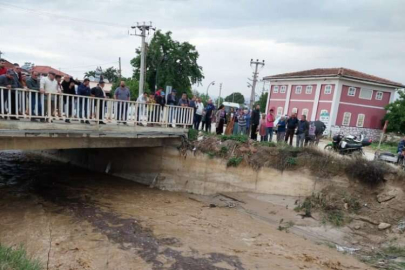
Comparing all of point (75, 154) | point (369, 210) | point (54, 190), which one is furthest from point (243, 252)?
point (75, 154)

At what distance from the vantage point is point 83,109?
9195 millimetres

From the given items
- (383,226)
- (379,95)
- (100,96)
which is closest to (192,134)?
(100,96)

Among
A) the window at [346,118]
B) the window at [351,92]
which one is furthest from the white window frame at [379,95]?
the window at [346,118]

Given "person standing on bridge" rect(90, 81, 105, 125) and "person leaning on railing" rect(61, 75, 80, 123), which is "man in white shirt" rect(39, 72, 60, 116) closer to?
"person leaning on railing" rect(61, 75, 80, 123)

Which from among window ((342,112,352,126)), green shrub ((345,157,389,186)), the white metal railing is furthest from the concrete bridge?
window ((342,112,352,126))

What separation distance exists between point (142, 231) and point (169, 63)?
106 ft

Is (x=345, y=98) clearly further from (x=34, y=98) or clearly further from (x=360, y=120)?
(x=34, y=98)

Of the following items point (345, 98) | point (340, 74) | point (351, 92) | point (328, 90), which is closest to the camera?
point (340, 74)

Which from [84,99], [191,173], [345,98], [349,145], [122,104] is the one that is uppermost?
[345,98]

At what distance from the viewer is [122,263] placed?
647 cm

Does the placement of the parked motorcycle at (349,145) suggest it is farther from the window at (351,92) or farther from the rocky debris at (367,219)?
the window at (351,92)

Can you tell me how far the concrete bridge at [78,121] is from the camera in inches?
310

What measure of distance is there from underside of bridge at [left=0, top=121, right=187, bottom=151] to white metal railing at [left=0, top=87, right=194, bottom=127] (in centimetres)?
23

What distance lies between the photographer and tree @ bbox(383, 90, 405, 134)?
87.8 ft
